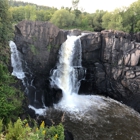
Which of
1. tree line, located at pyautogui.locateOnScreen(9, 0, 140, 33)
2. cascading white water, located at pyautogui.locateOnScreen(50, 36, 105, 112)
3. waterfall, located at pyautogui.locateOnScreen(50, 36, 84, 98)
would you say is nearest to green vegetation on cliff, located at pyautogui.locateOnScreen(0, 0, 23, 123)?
cascading white water, located at pyautogui.locateOnScreen(50, 36, 105, 112)

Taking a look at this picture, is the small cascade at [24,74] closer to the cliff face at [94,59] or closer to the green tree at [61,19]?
the cliff face at [94,59]

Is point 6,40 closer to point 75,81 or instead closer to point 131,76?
point 75,81

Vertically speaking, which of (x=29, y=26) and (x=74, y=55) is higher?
(x=29, y=26)

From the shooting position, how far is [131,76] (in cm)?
Answer: 2502

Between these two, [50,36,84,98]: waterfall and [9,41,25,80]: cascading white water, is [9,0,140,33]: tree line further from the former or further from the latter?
[50,36,84,98]: waterfall

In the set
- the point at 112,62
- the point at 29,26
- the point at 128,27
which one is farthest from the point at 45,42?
the point at 128,27

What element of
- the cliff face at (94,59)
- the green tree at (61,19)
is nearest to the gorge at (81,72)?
the cliff face at (94,59)

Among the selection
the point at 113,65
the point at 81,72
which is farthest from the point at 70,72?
the point at 113,65

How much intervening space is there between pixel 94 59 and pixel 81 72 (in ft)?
9.49

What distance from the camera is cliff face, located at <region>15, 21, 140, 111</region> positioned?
2506 centimetres

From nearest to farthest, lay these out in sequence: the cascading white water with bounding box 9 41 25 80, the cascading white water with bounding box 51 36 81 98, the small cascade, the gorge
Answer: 1. the gorge
2. the small cascade
3. the cascading white water with bounding box 9 41 25 80
4. the cascading white water with bounding box 51 36 81 98

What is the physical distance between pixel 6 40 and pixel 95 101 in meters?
14.4

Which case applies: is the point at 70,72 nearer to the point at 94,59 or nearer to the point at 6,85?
the point at 94,59

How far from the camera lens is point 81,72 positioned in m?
28.3
